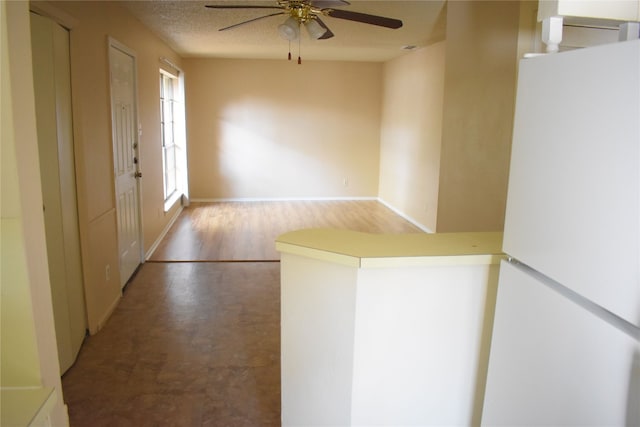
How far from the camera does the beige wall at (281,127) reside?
26.2 ft

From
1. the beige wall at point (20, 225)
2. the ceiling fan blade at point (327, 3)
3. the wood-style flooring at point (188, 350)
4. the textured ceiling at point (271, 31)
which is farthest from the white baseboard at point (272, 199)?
the beige wall at point (20, 225)

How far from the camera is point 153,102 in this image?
209 inches

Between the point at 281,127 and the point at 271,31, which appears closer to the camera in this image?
the point at 271,31

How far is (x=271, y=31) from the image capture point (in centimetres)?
523

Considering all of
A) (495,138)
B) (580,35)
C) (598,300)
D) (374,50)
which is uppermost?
(374,50)

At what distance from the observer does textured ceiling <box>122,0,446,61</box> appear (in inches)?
159

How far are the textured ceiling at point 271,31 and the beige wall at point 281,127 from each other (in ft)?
1.40

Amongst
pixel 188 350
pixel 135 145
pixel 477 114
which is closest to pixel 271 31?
pixel 135 145

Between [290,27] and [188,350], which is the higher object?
[290,27]

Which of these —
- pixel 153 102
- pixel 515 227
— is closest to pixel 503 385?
pixel 515 227

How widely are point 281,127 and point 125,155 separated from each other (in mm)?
4300

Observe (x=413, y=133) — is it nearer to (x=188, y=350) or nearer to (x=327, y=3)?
(x=327, y=3)

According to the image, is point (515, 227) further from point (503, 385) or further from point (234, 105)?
point (234, 105)

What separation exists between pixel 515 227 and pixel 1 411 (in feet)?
4.36
